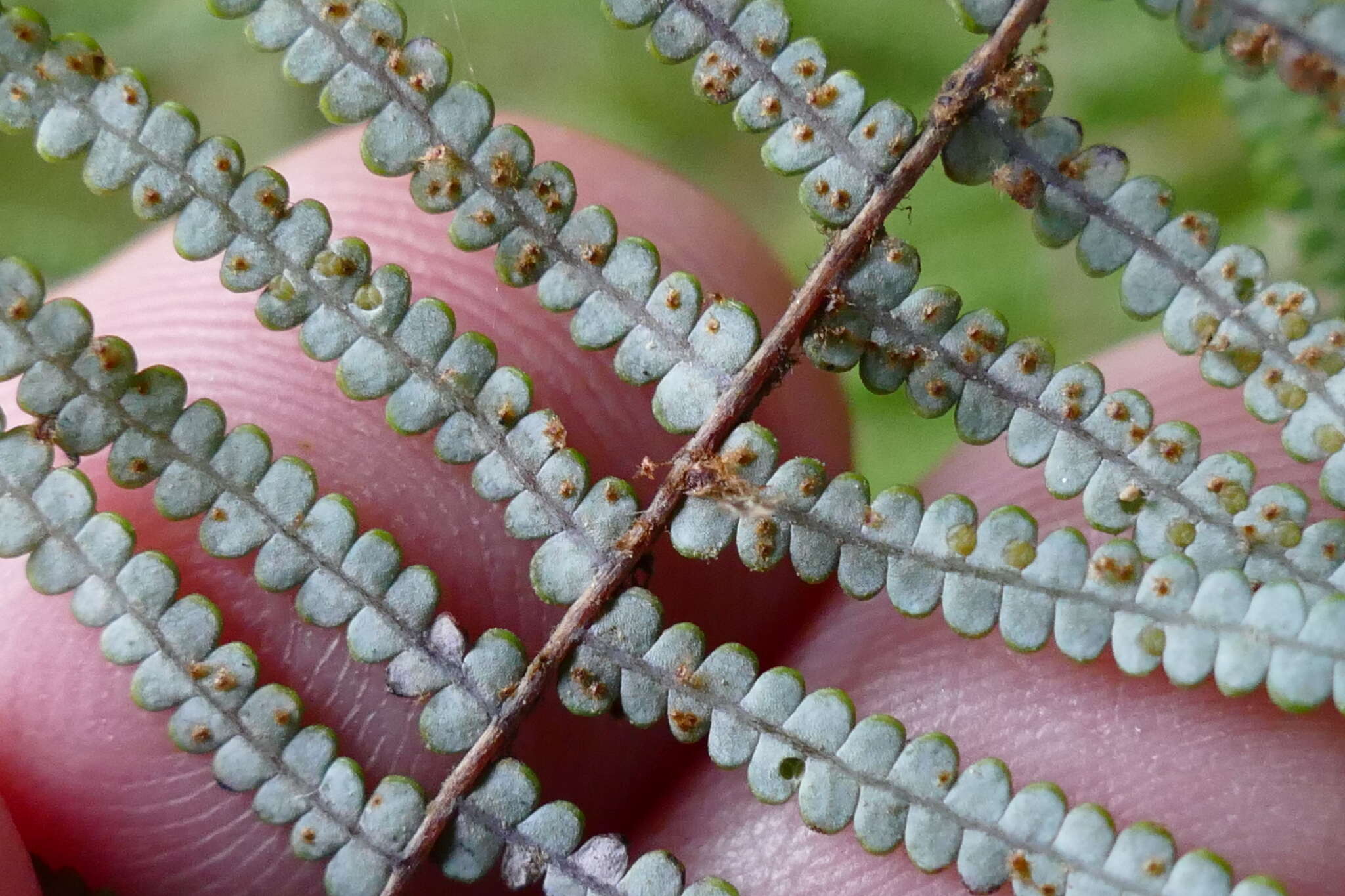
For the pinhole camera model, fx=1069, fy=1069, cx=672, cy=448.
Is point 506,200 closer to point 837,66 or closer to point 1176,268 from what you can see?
point 1176,268

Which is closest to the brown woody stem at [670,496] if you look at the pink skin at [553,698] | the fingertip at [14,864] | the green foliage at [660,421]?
the green foliage at [660,421]

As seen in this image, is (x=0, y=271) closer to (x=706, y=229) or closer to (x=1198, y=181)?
(x=706, y=229)

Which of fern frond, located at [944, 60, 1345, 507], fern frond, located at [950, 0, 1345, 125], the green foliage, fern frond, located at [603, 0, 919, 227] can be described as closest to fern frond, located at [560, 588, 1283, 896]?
the green foliage

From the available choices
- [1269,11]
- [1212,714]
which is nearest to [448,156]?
[1269,11]

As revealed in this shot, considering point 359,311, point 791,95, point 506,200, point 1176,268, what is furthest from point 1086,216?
point 359,311

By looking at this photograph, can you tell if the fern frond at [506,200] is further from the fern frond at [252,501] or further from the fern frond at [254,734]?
the fern frond at [254,734]
